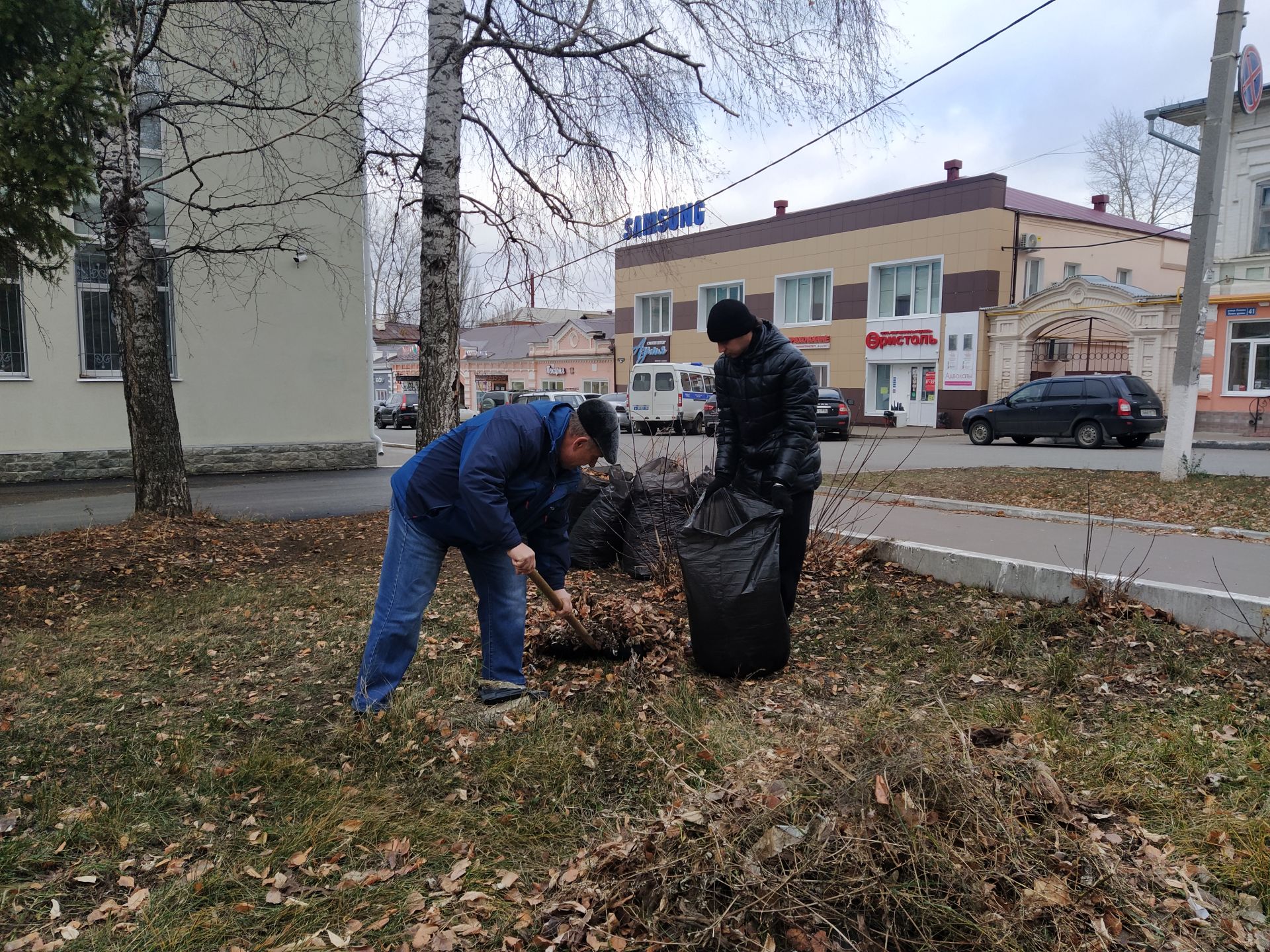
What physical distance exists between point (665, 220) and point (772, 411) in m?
4.64

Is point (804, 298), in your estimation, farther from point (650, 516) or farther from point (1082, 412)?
point (650, 516)

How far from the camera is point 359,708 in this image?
3414 millimetres

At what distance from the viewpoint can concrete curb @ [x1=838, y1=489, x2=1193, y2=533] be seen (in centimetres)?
651

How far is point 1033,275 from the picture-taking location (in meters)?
27.4

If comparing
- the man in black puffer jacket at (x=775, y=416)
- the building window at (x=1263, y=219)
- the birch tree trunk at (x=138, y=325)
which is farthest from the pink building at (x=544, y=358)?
the man in black puffer jacket at (x=775, y=416)

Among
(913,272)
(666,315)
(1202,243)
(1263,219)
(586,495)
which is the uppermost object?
(1263,219)

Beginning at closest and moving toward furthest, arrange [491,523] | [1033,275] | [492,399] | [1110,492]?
[491,523]
[1110,492]
[1033,275]
[492,399]

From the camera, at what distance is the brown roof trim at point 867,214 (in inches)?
1016

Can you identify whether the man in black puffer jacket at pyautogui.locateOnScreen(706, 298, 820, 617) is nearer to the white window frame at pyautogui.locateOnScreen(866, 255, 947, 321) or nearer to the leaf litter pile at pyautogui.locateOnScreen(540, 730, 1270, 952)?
the leaf litter pile at pyautogui.locateOnScreen(540, 730, 1270, 952)

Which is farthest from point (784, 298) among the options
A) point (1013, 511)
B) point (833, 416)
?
point (1013, 511)

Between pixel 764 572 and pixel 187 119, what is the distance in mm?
9598

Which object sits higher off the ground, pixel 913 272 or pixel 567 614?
pixel 913 272

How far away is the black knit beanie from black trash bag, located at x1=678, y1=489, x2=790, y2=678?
81 cm

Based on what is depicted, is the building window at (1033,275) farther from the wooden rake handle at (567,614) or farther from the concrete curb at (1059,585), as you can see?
the wooden rake handle at (567,614)
